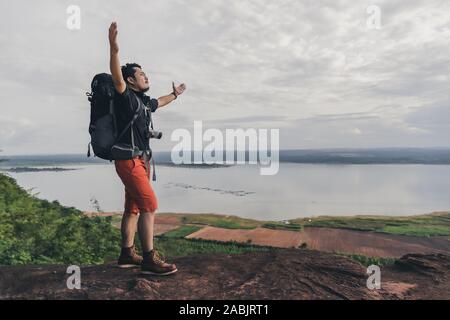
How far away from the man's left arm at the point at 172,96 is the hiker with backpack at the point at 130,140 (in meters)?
0.30

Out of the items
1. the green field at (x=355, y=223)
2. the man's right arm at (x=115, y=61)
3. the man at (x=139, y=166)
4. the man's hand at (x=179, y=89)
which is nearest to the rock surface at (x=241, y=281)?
the man at (x=139, y=166)

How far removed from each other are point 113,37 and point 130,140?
124cm

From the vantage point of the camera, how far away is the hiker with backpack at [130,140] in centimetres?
398

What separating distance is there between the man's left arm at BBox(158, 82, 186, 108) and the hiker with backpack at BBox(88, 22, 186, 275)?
0.30 m

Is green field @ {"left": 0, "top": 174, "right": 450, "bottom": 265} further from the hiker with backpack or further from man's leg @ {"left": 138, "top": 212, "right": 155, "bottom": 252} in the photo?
man's leg @ {"left": 138, "top": 212, "right": 155, "bottom": 252}

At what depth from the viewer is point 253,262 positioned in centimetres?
498

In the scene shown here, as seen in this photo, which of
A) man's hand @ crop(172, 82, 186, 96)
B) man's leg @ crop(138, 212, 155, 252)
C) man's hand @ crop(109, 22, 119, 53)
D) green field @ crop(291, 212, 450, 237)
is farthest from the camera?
green field @ crop(291, 212, 450, 237)

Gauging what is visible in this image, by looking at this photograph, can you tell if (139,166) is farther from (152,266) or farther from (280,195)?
(280,195)

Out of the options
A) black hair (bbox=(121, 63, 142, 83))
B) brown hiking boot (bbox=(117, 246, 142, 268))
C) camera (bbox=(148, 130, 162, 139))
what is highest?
black hair (bbox=(121, 63, 142, 83))

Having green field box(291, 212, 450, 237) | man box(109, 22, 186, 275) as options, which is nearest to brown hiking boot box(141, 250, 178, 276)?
man box(109, 22, 186, 275)

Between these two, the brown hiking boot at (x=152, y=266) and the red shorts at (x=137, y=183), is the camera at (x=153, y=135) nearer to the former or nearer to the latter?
the red shorts at (x=137, y=183)

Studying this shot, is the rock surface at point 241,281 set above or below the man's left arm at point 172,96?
below

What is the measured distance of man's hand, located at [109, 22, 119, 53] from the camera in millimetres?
3556

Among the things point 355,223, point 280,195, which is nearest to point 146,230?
point 355,223
